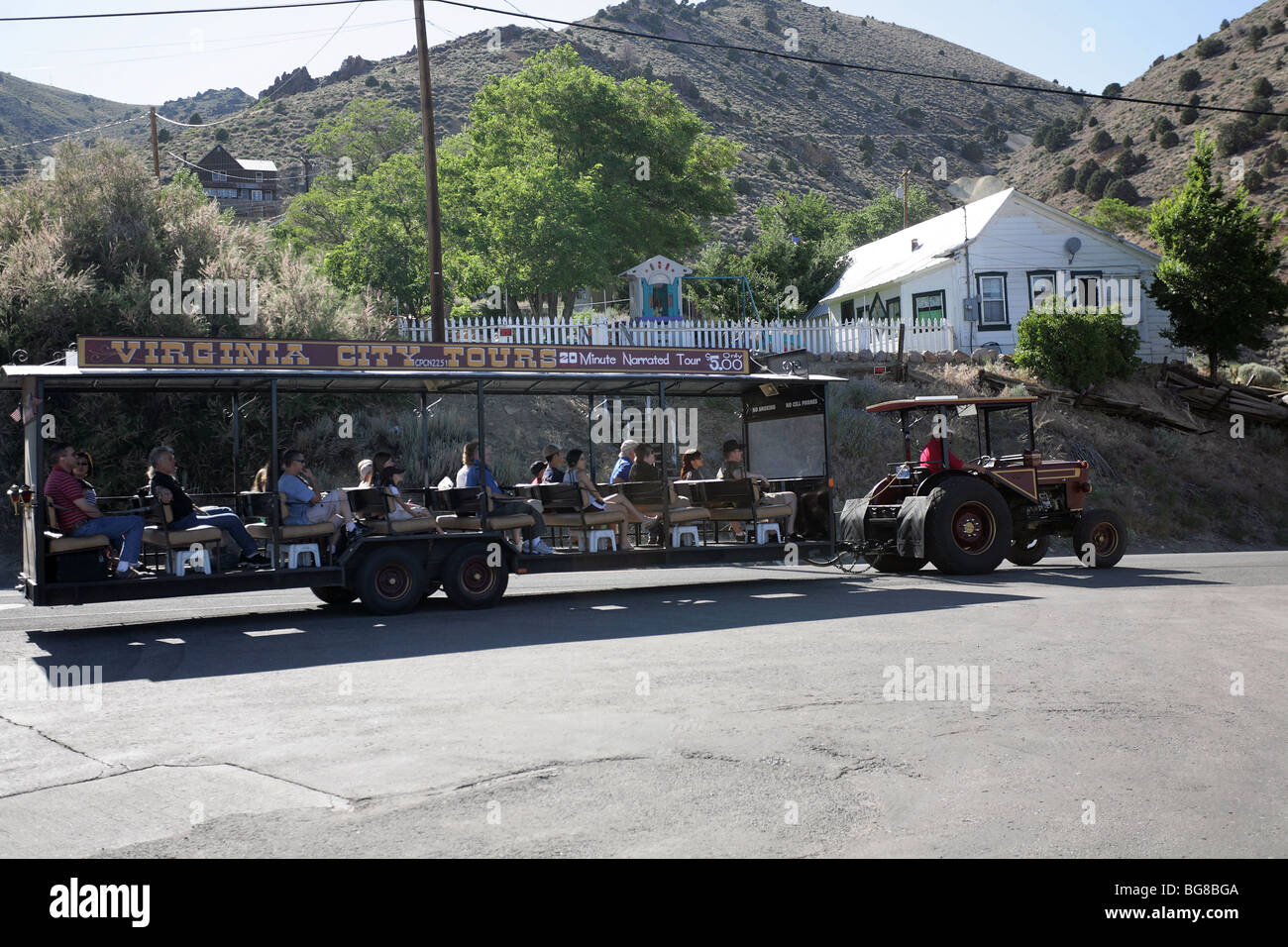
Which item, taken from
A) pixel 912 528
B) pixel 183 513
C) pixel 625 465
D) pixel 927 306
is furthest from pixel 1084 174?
pixel 183 513

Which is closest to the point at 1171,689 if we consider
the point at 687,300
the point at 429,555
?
the point at 429,555

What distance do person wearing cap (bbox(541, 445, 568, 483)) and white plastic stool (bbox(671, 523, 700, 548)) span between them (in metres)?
1.68

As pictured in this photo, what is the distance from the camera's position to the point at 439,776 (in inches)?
234

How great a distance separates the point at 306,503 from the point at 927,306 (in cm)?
3062

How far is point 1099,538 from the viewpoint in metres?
17.3

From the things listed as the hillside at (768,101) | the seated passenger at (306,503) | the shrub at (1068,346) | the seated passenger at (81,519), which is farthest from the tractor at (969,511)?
Answer: the hillside at (768,101)

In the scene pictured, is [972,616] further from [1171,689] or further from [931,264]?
[931,264]

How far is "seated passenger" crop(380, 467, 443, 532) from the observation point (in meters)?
13.3

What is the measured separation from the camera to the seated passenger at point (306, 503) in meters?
12.8

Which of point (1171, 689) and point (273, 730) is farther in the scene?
point (1171, 689)

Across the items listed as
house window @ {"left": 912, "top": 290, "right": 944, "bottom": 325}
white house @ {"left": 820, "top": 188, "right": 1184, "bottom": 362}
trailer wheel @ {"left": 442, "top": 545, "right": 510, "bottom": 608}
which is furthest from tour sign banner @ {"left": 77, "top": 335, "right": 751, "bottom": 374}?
house window @ {"left": 912, "top": 290, "right": 944, "bottom": 325}

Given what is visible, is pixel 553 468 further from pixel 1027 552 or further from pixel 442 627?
pixel 1027 552

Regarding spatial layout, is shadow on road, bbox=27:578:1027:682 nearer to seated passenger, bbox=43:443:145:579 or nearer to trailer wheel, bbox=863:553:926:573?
seated passenger, bbox=43:443:145:579
